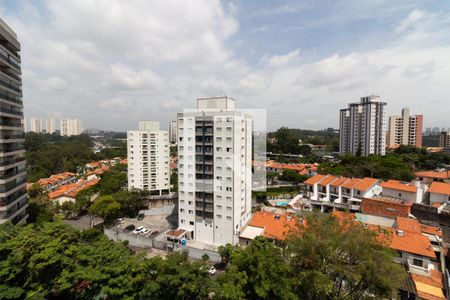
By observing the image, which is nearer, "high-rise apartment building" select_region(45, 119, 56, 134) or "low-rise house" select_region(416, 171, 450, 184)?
"low-rise house" select_region(416, 171, 450, 184)

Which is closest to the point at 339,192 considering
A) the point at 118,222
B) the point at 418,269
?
the point at 418,269

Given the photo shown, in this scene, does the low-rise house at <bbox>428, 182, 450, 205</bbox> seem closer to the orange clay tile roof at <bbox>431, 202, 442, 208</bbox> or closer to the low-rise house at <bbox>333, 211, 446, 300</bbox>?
the orange clay tile roof at <bbox>431, 202, 442, 208</bbox>

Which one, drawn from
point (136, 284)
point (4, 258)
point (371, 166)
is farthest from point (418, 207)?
point (4, 258)

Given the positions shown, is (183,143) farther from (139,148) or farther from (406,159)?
(406,159)

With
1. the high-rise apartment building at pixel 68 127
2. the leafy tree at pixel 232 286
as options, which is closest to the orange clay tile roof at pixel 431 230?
the leafy tree at pixel 232 286

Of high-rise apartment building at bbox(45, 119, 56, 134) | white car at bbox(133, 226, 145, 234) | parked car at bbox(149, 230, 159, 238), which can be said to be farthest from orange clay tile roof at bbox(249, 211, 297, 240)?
high-rise apartment building at bbox(45, 119, 56, 134)

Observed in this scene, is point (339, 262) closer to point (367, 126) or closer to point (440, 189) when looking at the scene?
point (440, 189)
